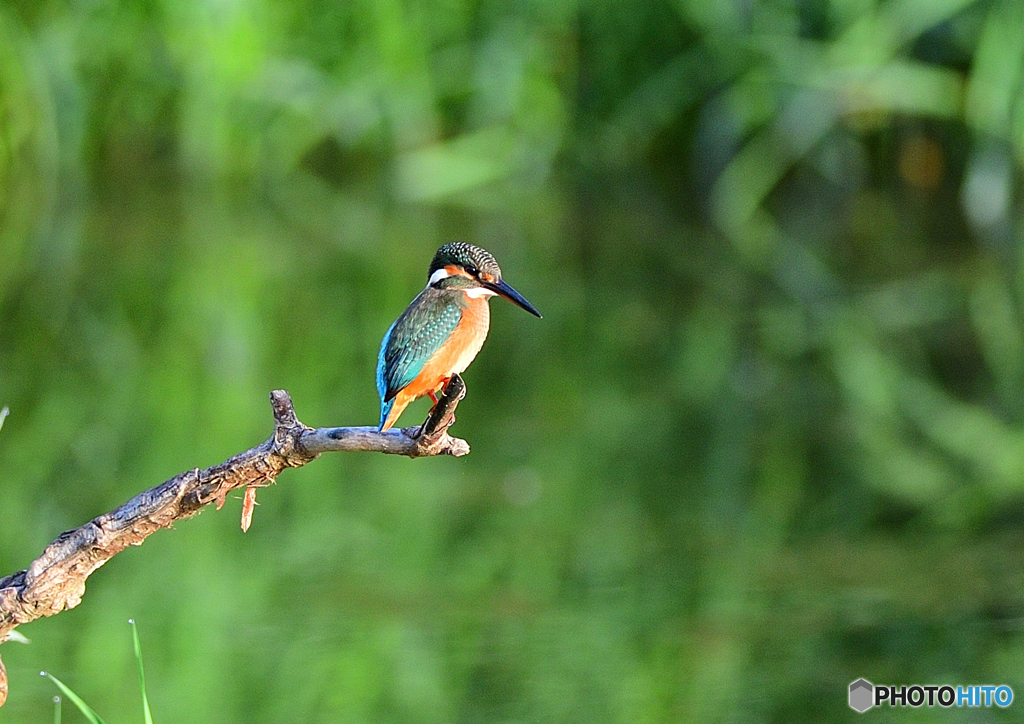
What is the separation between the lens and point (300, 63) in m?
7.93

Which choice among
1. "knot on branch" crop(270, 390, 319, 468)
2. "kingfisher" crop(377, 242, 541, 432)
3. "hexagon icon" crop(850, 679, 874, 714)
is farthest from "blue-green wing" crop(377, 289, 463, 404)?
"hexagon icon" crop(850, 679, 874, 714)

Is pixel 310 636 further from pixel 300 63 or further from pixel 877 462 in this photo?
pixel 300 63

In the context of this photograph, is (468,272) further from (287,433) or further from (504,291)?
Result: (287,433)

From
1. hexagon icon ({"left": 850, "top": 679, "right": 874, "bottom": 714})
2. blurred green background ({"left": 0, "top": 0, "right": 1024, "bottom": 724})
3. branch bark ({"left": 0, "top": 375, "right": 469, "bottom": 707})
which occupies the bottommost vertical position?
branch bark ({"left": 0, "top": 375, "right": 469, "bottom": 707})

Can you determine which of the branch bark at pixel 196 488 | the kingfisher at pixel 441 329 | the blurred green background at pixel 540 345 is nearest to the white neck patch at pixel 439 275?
the kingfisher at pixel 441 329

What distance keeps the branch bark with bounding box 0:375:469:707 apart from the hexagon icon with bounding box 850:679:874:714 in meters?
1.48

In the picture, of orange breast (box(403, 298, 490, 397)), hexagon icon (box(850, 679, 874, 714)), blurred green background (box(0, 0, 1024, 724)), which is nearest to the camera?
orange breast (box(403, 298, 490, 397))

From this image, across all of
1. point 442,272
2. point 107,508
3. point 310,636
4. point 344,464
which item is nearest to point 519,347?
point 344,464

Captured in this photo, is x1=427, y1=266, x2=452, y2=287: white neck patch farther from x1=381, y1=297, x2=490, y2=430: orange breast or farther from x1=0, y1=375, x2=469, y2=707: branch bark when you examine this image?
x1=0, y1=375, x2=469, y2=707: branch bark

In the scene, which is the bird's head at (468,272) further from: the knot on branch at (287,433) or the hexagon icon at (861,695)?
the hexagon icon at (861,695)

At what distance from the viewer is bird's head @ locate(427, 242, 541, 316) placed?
2227 mm

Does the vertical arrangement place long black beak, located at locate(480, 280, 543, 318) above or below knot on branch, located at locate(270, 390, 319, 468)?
above

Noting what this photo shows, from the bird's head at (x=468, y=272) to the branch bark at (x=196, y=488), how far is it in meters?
0.15

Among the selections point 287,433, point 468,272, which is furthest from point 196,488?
point 468,272
